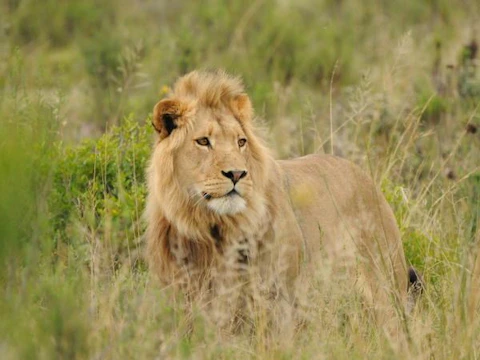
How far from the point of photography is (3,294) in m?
3.48

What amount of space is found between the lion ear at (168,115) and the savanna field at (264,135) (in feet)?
1.46

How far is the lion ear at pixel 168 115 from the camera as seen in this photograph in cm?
495

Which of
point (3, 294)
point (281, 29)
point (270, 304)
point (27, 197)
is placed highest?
point (281, 29)

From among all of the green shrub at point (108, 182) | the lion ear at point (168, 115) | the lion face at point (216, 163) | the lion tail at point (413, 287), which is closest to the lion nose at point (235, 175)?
the lion face at point (216, 163)

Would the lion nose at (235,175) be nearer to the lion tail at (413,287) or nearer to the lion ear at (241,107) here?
the lion ear at (241,107)

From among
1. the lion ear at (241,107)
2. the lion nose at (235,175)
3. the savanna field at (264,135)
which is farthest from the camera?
the lion ear at (241,107)

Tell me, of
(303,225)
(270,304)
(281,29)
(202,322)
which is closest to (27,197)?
(202,322)

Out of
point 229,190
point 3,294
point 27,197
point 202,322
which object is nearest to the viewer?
point 27,197

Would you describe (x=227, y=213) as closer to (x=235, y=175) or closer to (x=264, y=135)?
(x=235, y=175)

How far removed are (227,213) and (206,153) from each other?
10.8 inches

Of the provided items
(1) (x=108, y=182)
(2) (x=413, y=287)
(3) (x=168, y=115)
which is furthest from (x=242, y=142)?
(1) (x=108, y=182)

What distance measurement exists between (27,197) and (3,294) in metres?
0.55

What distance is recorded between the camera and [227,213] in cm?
474

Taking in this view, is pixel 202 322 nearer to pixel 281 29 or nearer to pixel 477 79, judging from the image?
pixel 477 79
